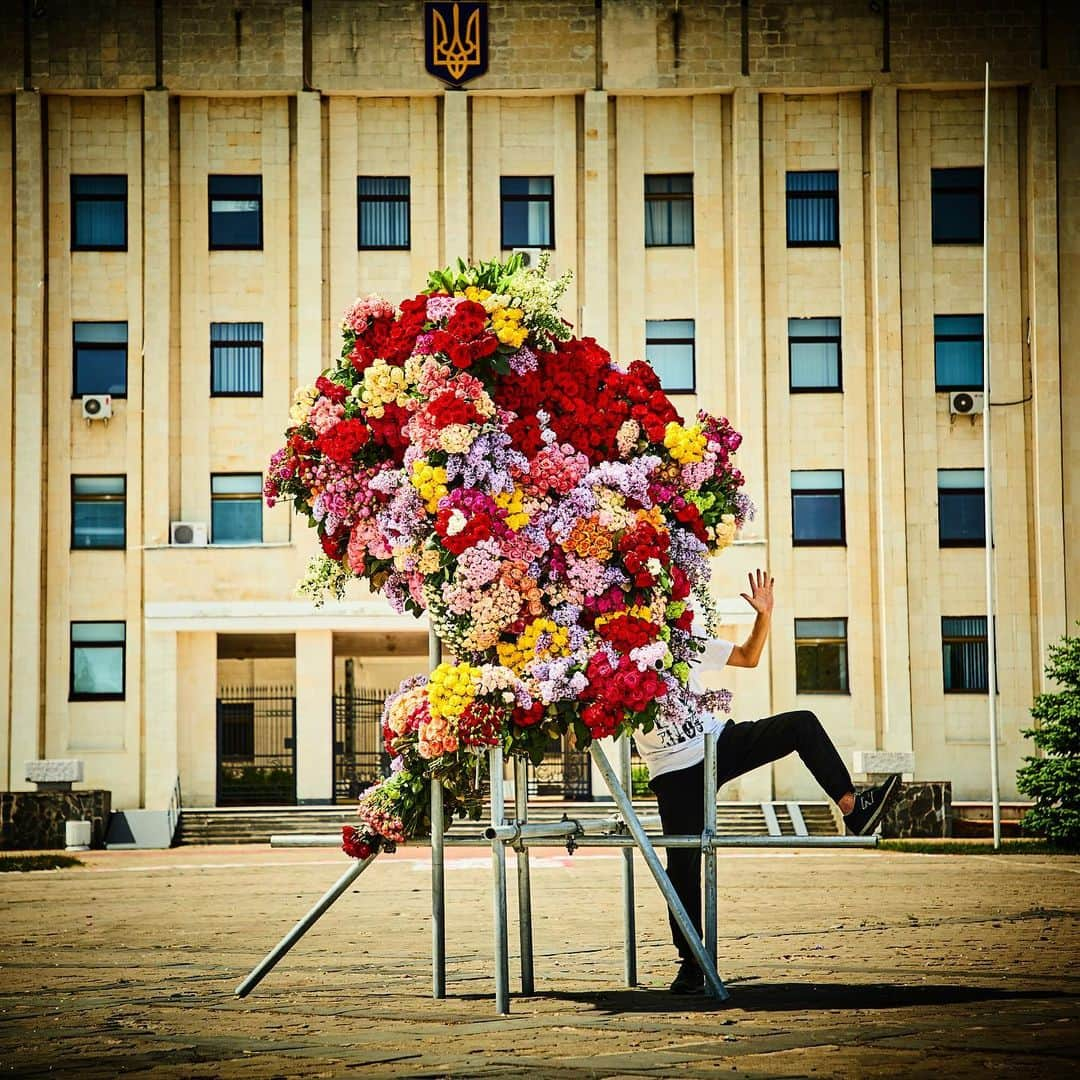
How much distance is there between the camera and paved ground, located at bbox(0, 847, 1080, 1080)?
705 cm

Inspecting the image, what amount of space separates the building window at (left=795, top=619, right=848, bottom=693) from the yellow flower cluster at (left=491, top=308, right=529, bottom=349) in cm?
2903

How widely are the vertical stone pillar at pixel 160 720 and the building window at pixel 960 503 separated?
1682 centimetres

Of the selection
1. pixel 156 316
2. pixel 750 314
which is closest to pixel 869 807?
pixel 750 314

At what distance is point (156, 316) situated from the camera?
124 ft

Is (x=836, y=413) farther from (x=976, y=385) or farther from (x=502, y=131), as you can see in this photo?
(x=502, y=131)

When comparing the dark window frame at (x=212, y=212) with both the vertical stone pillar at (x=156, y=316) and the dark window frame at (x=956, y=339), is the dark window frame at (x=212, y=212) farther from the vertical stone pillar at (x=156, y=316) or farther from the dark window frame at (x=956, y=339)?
the dark window frame at (x=956, y=339)

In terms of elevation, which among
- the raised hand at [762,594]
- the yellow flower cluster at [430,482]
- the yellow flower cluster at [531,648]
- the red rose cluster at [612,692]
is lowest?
the red rose cluster at [612,692]

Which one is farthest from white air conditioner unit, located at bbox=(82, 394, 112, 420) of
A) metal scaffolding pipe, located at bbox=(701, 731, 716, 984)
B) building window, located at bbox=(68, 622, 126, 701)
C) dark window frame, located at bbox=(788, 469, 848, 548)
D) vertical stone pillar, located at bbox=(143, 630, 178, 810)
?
metal scaffolding pipe, located at bbox=(701, 731, 716, 984)

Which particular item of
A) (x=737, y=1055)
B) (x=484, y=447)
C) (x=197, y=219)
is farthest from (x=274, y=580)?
(x=737, y=1055)

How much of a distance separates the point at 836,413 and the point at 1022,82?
8.24 m

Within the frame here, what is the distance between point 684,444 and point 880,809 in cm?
226

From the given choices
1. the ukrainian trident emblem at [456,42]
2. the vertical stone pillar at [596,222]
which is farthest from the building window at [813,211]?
the ukrainian trident emblem at [456,42]

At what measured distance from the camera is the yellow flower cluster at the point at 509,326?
9.52m

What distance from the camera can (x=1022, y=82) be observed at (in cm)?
3803
